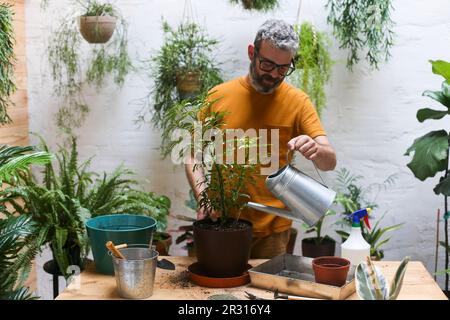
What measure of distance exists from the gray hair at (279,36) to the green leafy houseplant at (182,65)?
30.9 inches

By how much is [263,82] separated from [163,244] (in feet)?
3.75

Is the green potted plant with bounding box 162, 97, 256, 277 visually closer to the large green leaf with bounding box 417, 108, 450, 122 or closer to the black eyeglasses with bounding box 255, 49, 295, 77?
the black eyeglasses with bounding box 255, 49, 295, 77

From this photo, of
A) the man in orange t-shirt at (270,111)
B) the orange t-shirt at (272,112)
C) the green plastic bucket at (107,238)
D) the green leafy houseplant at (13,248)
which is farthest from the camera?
the orange t-shirt at (272,112)

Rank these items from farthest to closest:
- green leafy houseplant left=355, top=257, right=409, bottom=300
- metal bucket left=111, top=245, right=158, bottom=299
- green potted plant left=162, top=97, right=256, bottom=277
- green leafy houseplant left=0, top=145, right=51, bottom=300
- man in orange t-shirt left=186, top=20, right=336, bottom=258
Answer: man in orange t-shirt left=186, top=20, right=336, bottom=258
green leafy houseplant left=0, top=145, right=51, bottom=300
green potted plant left=162, top=97, right=256, bottom=277
metal bucket left=111, top=245, right=158, bottom=299
green leafy houseplant left=355, top=257, right=409, bottom=300

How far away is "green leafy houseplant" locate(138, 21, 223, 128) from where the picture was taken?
3.33 m

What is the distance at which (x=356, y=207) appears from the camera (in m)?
3.43

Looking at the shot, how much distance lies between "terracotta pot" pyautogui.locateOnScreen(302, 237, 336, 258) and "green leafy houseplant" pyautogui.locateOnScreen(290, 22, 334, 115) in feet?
2.38

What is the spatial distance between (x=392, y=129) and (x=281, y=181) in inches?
65.2

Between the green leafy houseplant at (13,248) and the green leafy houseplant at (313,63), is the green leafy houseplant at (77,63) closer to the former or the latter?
the green leafy houseplant at (313,63)

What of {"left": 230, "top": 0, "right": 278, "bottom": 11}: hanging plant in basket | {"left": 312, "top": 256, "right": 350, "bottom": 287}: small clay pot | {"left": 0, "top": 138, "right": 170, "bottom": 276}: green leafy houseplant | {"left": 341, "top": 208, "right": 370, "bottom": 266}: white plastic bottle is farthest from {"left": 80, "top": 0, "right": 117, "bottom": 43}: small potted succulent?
{"left": 312, "top": 256, "right": 350, "bottom": 287}: small clay pot

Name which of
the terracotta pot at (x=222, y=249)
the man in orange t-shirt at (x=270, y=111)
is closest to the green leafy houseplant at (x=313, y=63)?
the man in orange t-shirt at (x=270, y=111)

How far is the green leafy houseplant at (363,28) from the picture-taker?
3244 millimetres

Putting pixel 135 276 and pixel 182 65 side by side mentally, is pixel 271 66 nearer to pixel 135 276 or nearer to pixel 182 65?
pixel 182 65
